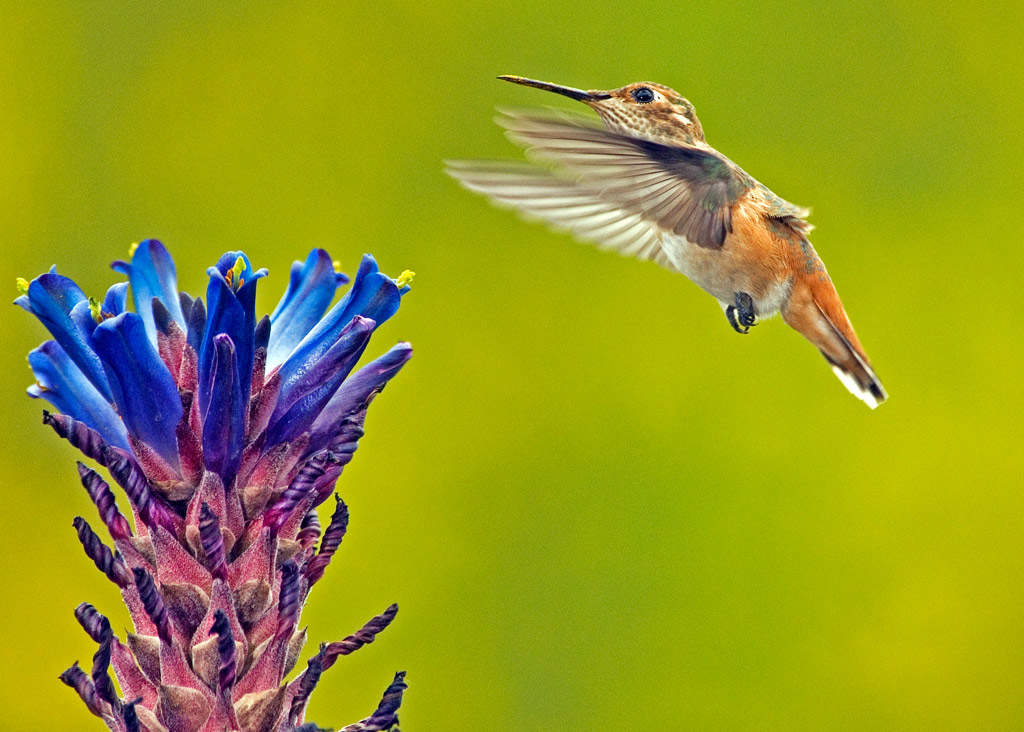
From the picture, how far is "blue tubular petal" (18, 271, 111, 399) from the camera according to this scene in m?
2.56

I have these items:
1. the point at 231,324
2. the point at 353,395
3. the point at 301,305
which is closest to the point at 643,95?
the point at 301,305

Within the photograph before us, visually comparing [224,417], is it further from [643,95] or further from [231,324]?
[643,95]

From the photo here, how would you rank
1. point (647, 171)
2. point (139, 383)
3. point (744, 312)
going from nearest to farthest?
point (139, 383), point (647, 171), point (744, 312)

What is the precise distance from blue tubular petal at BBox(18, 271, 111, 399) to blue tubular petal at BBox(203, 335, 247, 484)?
0.27 m

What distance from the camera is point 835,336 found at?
4.90 m

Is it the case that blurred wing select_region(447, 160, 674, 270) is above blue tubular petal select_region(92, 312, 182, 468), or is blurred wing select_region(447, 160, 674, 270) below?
above

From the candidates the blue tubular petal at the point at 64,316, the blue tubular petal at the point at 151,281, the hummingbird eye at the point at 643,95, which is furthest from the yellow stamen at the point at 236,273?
the hummingbird eye at the point at 643,95

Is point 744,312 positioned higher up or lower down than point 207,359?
higher up

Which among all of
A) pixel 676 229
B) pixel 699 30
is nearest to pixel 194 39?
pixel 699 30

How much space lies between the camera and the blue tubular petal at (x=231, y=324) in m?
2.53

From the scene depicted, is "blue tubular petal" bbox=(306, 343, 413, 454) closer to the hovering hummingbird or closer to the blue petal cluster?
the blue petal cluster

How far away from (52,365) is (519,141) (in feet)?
6.46

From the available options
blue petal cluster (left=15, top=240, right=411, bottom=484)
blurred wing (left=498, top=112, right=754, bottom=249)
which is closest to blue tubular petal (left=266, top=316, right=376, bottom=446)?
blue petal cluster (left=15, top=240, right=411, bottom=484)

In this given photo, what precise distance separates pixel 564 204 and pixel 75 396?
2.41 metres
